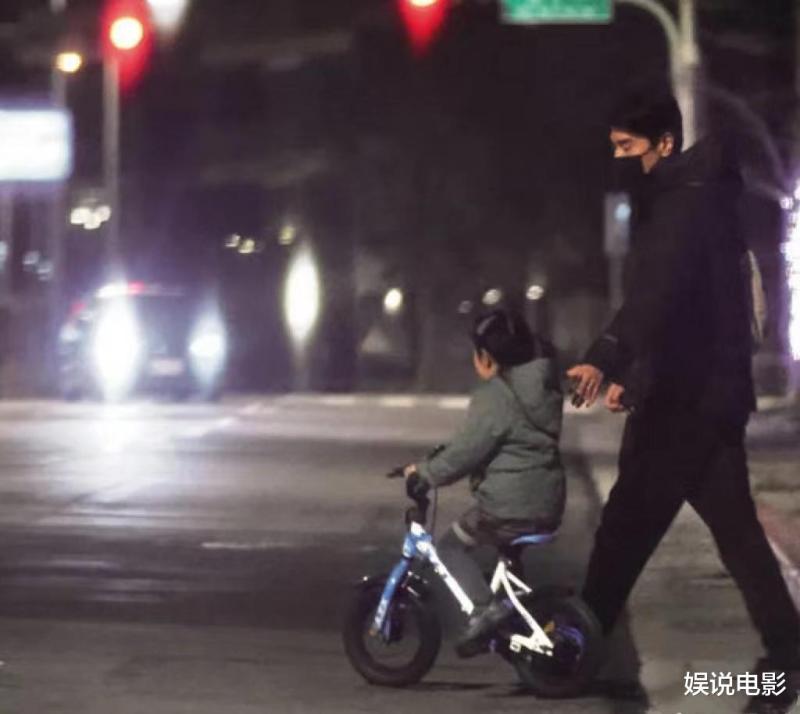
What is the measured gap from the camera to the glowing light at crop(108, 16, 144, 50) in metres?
22.9

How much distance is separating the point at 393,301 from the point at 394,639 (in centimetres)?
3728

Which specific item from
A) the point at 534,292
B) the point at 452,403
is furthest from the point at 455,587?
the point at 534,292

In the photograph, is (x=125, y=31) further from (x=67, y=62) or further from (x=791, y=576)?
(x=791, y=576)

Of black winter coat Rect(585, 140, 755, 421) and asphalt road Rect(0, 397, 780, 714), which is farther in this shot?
asphalt road Rect(0, 397, 780, 714)

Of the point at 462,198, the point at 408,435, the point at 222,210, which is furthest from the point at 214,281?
the point at 408,435

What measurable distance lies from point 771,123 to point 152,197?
1865 cm

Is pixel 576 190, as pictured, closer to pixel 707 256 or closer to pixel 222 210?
pixel 222 210

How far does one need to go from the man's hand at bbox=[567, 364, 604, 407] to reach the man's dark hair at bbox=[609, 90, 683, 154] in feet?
3.16

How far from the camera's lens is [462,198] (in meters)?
43.0

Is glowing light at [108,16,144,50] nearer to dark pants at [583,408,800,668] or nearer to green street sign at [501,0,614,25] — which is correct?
green street sign at [501,0,614,25]

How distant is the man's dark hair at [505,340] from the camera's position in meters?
7.69

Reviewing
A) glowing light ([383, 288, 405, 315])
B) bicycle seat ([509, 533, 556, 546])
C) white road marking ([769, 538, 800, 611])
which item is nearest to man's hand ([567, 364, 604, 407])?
bicycle seat ([509, 533, 556, 546])

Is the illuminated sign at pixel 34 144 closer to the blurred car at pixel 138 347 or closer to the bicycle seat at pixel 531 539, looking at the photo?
the blurred car at pixel 138 347

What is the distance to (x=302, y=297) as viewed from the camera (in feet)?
149
